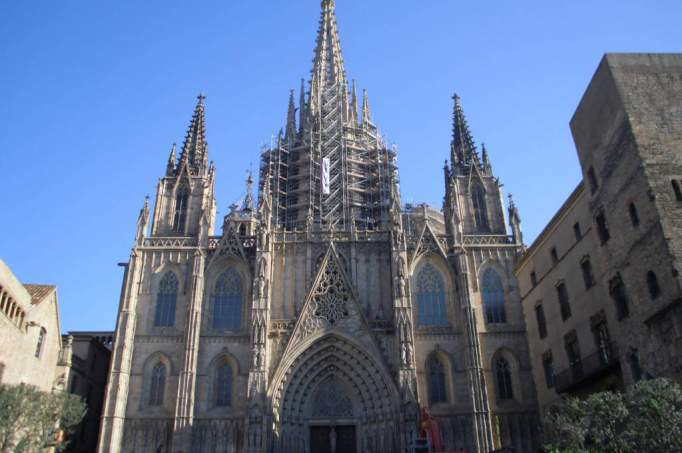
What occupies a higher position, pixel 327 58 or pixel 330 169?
pixel 327 58

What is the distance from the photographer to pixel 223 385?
32.9 meters

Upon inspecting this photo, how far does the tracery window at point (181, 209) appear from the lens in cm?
3797

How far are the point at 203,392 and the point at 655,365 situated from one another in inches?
906

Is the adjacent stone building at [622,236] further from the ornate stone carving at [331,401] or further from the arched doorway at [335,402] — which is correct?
the ornate stone carving at [331,401]

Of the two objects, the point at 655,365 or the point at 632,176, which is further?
the point at 632,176

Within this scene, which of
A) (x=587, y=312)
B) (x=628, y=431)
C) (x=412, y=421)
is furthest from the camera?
(x=412, y=421)

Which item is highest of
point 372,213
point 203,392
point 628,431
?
point 372,213

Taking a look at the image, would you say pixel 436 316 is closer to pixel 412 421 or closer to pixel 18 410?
pixel 412 421

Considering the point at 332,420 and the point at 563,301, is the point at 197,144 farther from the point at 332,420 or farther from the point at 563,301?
the point at 563,301

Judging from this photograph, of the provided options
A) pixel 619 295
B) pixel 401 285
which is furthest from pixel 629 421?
pixel 401 285

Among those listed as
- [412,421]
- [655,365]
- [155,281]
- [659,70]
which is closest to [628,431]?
[655,365]

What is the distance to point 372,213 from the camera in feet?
150

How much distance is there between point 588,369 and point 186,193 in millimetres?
27097

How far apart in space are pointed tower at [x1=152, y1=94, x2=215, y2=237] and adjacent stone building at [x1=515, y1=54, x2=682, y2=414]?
22489mm
